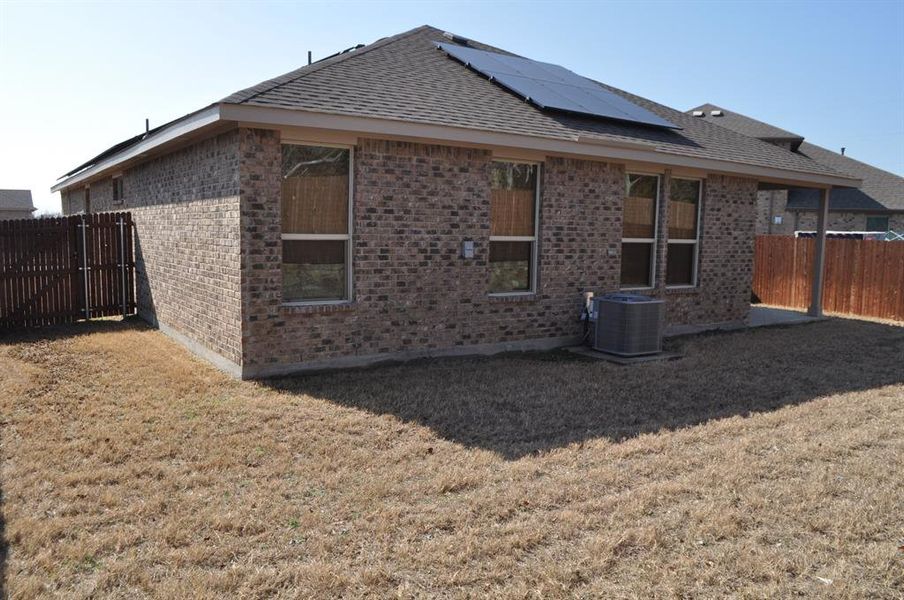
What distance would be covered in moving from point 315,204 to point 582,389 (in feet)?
12.4

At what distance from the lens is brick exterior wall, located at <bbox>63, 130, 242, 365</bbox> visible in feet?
25.2

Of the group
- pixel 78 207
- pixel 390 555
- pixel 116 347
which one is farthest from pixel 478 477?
pixel 78 207

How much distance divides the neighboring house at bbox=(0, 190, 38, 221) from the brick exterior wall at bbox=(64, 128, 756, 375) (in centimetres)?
4325

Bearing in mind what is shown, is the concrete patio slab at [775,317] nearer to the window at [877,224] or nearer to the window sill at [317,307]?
the window sill at [317,307]

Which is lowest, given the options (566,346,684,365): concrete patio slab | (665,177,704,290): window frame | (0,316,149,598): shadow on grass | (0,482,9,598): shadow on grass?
(0,482,9,598): shadow on grass

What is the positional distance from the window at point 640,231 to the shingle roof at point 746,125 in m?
15.8

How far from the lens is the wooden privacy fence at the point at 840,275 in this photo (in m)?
15.3

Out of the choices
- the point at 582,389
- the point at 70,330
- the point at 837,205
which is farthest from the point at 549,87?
the point at 837,205

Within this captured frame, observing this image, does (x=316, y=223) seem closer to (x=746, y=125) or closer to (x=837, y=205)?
(x=746, y=125)

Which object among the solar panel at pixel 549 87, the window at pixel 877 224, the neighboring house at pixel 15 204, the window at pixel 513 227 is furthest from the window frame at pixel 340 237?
the neighboring house at pixel 15 204

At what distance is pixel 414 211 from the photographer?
8523 millimetres

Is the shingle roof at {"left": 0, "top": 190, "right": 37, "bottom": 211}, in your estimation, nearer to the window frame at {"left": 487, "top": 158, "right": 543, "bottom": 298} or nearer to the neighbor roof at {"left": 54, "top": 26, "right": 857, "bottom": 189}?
the neighbor roof at {"left": 54, "top": 26, "right": 857, "bottom": 189}

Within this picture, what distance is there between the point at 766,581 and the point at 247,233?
591 cm

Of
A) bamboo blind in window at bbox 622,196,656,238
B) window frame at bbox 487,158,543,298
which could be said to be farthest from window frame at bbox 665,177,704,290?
window frame at bbox 487,158,543,298
